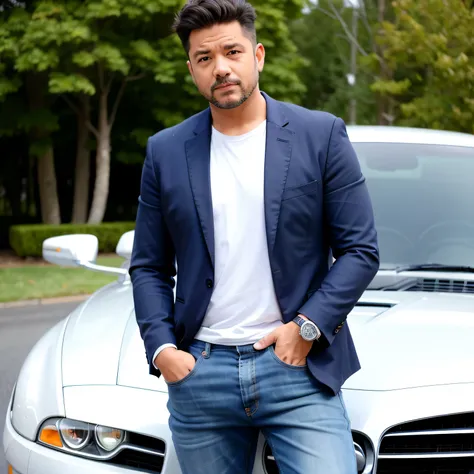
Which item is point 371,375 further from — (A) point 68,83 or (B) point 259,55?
(A) point 68,83

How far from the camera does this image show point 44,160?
1098 inches

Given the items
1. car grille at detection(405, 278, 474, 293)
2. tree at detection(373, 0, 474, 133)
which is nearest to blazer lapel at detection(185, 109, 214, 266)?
car grille at detection(405, 278, 474, 293)

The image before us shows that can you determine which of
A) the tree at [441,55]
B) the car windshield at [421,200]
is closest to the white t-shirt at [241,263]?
the car windshield at [421,200]

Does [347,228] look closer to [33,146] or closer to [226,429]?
[226,429]

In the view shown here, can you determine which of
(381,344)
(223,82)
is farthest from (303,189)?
(381,344)

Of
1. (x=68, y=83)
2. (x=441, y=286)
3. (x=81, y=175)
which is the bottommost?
(x=81, y=175)

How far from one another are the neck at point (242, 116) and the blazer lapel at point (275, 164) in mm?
34

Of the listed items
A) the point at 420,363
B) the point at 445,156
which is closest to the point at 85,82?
the point at 445,156

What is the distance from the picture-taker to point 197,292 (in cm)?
233

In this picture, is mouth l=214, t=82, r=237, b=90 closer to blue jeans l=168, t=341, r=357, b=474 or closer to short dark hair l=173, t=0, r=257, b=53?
short dark hair l=173, t=0, r=257, b=53

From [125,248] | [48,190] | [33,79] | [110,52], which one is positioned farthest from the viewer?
[48,190]

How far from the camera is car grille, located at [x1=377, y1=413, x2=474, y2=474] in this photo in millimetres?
2541

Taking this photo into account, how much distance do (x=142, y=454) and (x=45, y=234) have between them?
22403mm

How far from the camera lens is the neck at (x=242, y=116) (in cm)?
237
